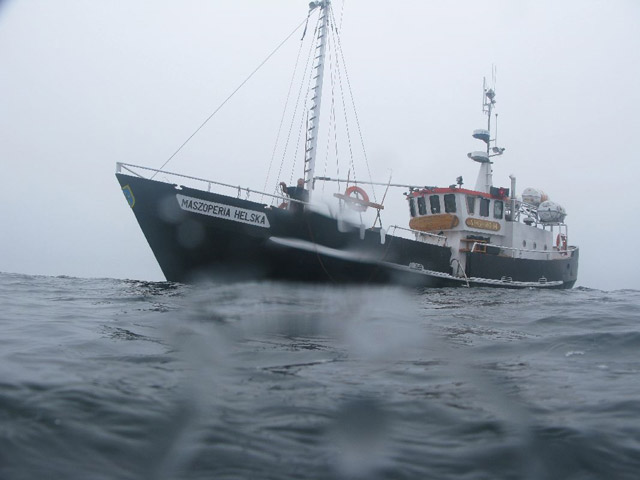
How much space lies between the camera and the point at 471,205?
18.1 metres

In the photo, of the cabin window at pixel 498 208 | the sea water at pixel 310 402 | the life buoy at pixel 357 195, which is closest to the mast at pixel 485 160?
the cabin window at pixel 498 208

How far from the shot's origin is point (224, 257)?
12484 millimetres

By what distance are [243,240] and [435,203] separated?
9.02 meters

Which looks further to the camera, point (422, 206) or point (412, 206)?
point (412, 206)

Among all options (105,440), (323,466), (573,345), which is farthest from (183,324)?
(573,345)

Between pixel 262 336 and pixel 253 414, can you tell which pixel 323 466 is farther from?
pixel 262 336

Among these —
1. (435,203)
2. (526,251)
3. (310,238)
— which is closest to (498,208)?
(526,251)

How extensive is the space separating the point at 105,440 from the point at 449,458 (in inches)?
70.4

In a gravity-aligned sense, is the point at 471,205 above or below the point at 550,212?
below

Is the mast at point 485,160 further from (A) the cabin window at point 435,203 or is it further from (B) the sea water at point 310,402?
(B) the sea water at point 310,402

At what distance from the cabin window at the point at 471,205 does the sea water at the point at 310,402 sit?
1230cm

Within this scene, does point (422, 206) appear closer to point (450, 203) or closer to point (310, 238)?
point (450, 203)

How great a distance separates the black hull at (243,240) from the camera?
1227 cm

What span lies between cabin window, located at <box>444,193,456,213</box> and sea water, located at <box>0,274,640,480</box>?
12182 mm
